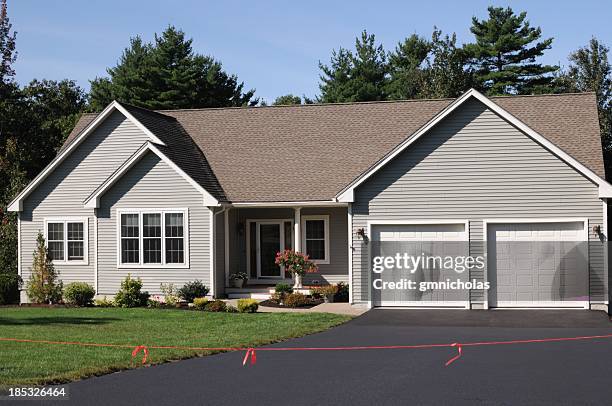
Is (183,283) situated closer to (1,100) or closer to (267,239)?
(267,239)

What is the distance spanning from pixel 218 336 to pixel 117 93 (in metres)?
41.5

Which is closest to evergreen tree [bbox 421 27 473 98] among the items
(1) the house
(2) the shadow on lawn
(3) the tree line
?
(3) the tree line

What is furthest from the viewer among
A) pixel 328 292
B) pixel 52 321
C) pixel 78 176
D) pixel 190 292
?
pixel 78 176

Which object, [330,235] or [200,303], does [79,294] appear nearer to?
[200,303]

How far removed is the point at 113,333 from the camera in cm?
1859

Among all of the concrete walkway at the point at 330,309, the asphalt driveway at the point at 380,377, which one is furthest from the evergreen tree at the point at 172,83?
the asphalt driveway at the point at 380,377

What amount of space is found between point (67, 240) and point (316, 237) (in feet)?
28.1

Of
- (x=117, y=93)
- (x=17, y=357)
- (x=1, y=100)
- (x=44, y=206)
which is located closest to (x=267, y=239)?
(x=44, y=206)

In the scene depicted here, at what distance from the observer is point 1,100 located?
48781 mm

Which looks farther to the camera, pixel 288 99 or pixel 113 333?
pixel 288 99

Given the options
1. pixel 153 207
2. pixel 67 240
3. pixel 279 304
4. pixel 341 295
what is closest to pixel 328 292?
pixel 341 295

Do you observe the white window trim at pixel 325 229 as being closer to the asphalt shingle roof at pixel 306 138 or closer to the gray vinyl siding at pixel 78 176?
the asphalt shingle roof at pixel 306 138

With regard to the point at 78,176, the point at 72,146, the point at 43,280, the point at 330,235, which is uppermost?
the point at 72,146

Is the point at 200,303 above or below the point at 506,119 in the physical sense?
below
